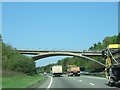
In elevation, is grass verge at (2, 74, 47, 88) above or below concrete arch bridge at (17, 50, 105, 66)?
below

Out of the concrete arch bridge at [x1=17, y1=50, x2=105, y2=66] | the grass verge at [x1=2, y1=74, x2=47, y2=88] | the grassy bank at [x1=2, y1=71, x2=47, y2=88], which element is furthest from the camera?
the concrete arch bridge at [x1=17, y1=50, x2=105, y2=66]

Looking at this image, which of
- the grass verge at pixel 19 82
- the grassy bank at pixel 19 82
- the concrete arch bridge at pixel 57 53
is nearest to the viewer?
the grass verge at pixel 19 82

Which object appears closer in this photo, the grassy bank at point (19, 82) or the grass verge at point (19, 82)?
the grass verge at point (19, 82)

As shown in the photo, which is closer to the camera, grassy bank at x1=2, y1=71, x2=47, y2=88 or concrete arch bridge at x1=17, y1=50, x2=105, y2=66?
grassy bank at x1=2, y1=71, x2=47, y2=88

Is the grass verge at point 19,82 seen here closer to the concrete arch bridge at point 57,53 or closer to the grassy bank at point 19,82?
the grassy bank at point 19,82

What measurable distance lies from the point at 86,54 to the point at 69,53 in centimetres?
487

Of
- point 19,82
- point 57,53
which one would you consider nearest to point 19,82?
point 19,82

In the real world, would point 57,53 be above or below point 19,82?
above

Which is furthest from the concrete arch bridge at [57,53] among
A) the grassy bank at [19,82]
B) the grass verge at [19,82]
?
the grassy bank at [19,82]

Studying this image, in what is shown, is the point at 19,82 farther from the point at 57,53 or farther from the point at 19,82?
the point at 57,53

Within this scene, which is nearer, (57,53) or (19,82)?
(19,82)

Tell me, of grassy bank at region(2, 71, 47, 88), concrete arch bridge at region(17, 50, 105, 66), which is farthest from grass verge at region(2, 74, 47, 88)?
concrete arch bridge at region(17, 50, 105, 66)

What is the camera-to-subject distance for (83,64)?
504 ft

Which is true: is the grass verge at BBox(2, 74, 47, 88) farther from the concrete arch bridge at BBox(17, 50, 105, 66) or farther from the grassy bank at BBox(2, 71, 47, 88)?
the concrete arch bridge at BBox(17, 50, 105, 66)
